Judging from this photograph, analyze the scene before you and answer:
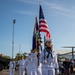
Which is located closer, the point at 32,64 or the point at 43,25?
the point at 32,64

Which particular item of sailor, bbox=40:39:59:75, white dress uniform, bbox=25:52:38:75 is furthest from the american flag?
sailor, bbox=40:39:59:75

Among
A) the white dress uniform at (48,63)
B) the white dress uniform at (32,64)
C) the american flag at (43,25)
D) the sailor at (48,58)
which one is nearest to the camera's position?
the white dress uniform at (48,63)

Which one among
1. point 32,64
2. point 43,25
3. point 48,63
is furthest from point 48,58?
point 43,25

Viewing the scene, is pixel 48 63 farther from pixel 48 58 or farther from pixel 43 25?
pixel 43 25

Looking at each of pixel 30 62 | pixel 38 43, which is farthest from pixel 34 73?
pixel 38 43

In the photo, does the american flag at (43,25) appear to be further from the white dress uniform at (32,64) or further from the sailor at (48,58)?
the sailor at (48,58)

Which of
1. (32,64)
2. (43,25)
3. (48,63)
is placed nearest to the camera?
(48,63)

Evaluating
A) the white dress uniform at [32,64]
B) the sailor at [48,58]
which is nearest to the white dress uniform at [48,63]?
the sailor at [48,58]

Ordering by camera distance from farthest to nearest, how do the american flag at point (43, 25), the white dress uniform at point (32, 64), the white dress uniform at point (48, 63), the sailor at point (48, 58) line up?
the american flag at point (43, 25) → the white dress uniform at point (32, 64) → the sailor at point (48, 58) → the white dress uniform at point (48, 63)

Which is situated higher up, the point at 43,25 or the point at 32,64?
the point at 43,25

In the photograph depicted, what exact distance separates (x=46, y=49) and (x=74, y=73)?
18.2m

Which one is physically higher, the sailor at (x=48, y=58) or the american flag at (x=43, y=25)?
the american flag at (x=43, y=25)

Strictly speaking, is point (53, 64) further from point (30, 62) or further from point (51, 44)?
point (30, 62)

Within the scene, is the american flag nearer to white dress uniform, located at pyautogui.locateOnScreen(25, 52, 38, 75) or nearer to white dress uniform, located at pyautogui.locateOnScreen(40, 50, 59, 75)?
white dress uniform, located at pyautogui.locateOnScreen(25, 52, 38, 75)
